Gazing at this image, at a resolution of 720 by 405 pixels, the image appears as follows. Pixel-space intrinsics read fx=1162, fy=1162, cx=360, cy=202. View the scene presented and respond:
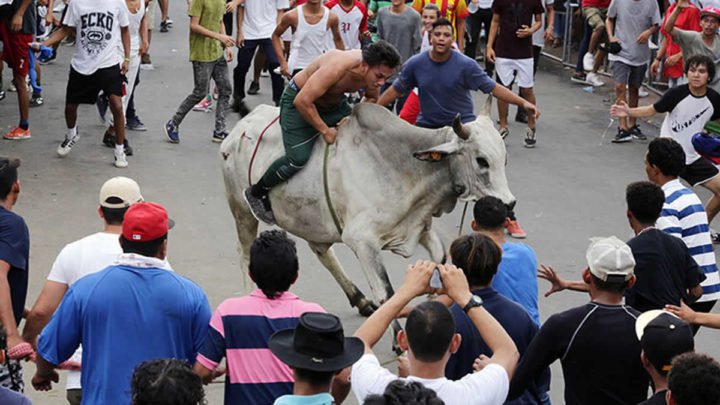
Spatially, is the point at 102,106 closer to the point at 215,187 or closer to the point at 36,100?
the point at 36,100

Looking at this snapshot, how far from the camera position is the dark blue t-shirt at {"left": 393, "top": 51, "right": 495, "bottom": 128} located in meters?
10.1

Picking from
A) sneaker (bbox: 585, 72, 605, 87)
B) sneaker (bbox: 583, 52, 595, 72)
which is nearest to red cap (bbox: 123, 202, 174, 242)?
sneaker (bbox: 583, 52, 595, 72)

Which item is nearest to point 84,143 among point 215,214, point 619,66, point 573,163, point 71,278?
point 215,214

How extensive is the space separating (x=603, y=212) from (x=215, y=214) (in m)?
3.90

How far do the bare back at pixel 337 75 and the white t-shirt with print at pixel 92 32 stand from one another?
16.1 ft

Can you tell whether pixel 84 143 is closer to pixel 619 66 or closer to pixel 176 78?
pixel 176 78

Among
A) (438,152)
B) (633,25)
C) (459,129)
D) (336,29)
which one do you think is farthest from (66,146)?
(633,25)

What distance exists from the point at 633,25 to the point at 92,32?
660cm

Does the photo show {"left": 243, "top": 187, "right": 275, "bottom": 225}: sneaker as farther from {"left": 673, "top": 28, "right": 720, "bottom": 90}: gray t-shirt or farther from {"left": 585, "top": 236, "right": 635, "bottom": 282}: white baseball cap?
{"left": 673, "top": 28, "right": 720, "bottom": 90}: gray t-shirt

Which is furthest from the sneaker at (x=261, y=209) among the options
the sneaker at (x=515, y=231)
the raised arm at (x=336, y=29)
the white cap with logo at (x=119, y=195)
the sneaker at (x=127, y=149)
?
the raised arm at (x=336, y=29)

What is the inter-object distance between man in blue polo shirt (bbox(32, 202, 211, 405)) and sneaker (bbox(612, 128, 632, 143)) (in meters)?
10.2

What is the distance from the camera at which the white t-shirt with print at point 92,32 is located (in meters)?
12.3

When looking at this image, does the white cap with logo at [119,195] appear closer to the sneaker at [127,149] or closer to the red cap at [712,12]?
the sneaker at [127,149]

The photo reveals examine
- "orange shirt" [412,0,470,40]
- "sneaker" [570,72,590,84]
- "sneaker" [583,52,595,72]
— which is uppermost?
"orange shirt" [412,0,470,40]
